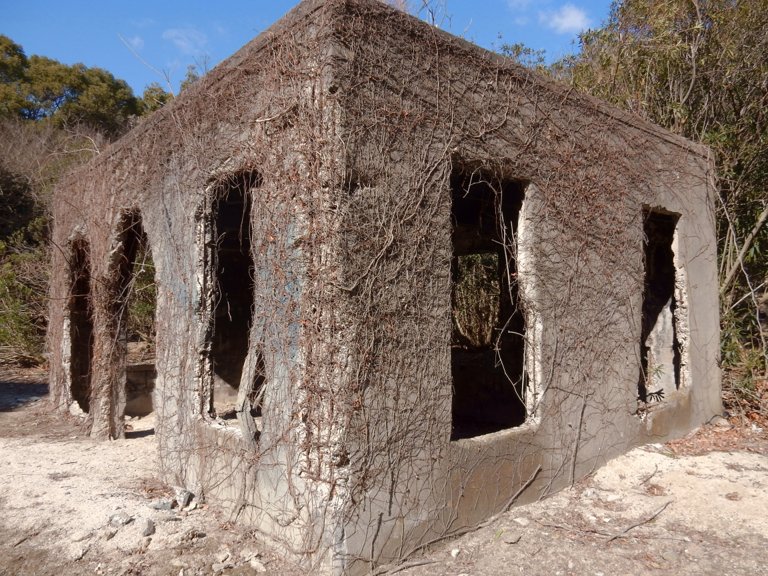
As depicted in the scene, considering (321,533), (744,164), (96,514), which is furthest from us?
(744,164)

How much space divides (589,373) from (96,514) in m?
3.88

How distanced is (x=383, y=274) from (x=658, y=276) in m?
4.61

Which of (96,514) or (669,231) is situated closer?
(96,514)

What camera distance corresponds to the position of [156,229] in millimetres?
5250

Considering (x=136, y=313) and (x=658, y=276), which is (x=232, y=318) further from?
(x=658, y=276)

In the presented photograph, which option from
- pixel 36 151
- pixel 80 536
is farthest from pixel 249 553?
pixel 36 151

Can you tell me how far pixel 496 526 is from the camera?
4.07 m

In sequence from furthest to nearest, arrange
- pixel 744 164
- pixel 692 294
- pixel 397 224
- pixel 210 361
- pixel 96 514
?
pixel 744 164 < pixel 692 294 < pixel 210 361 < pixel 96 514 < pixel 397 224

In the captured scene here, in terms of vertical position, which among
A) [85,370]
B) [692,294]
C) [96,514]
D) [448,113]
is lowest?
[96,514]

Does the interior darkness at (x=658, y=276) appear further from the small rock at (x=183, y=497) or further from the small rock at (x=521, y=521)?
the small rock at (x=183, y=497)

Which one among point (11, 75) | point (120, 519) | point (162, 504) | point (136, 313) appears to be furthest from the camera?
point (11, 75)

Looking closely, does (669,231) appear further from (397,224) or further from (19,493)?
(19,493)

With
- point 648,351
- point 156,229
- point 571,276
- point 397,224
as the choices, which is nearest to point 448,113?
point 397,224

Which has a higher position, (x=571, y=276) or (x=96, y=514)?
(x=571, y=276)
